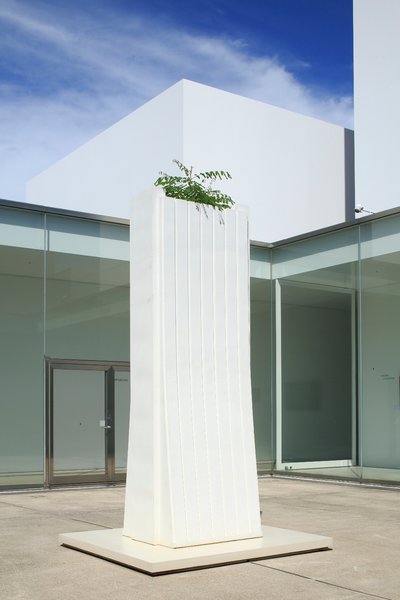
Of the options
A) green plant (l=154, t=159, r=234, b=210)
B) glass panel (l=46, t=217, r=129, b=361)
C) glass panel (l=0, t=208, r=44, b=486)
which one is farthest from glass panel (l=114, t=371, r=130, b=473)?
green plant (l=154, t=159, r=234, b=210)

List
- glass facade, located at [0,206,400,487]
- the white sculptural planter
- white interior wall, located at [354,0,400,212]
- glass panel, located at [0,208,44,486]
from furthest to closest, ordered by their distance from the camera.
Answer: white interior wall, located at [354,0,400,212], glass facade, located at [0,206,400,487], glass panel, located at [0,208,44,486], the white sculptural planter

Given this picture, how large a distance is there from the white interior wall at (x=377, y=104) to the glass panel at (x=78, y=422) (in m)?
10.5

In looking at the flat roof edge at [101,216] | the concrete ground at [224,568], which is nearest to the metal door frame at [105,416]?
the flat roof edge at [101,216]

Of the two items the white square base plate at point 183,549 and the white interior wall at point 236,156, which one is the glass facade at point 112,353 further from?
the white square base plate at point 183,549

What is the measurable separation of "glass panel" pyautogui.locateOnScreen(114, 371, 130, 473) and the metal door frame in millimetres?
71

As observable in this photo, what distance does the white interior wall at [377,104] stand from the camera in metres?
21.8

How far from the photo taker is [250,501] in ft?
24.4

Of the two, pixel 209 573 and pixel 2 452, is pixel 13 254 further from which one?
pixel 209 573

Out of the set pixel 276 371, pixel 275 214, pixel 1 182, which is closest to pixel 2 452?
pixel 276 371

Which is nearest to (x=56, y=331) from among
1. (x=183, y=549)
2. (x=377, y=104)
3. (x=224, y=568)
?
(x=183, y=549)

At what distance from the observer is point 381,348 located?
15078 millimetres

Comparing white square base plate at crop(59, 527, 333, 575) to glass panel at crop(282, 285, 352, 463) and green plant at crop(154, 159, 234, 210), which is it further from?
glass panel at crop(282, 285, 352, 463)

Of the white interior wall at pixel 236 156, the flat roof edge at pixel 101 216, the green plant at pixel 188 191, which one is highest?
the white interior wall at pixel 236 156

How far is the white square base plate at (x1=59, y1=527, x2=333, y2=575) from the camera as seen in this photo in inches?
254
